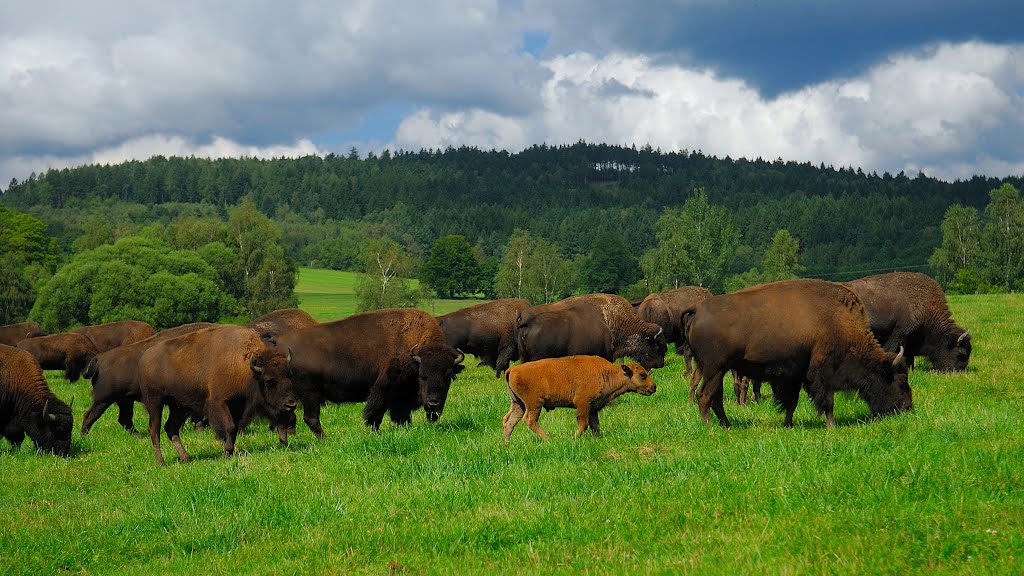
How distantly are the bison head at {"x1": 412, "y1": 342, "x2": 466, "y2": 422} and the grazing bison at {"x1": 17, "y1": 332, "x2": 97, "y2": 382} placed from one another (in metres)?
22.8

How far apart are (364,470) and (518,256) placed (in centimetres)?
11117

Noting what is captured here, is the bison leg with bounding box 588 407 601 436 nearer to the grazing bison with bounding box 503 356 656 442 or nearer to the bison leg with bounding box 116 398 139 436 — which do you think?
the grazing bison with bounding box 503 356 656 442

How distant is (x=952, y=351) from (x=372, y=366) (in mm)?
12470

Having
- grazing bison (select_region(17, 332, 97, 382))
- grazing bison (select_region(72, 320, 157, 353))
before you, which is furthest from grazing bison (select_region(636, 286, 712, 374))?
grazing bison (select_region(17, 332, 97, 382))

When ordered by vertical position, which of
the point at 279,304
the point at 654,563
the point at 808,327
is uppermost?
the point at 808,327

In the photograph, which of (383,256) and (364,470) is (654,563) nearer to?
(364,470)

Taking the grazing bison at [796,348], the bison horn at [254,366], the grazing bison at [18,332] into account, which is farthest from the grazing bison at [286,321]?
the grazing bison at [18,332]

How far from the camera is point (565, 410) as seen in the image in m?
15.6

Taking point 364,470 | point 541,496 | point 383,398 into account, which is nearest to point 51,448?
point 383,398

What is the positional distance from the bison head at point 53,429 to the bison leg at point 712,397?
12.2 metres

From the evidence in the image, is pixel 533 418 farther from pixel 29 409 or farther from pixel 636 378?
pixel 29 409

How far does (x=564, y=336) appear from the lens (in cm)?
2053

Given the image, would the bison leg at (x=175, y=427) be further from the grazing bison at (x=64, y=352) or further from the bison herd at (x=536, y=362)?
the grazing bison at (x=64, y=352)

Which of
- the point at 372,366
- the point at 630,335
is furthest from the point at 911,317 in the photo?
the point at 372,366
